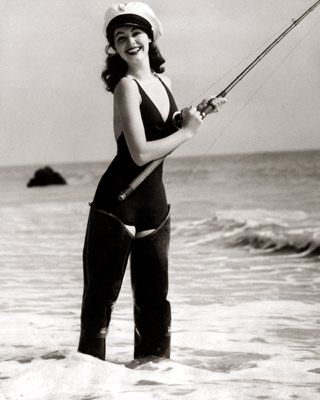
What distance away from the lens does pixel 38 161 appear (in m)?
3.09

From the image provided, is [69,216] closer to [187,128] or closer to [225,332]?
[225,332]

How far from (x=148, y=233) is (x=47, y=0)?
1274 mm

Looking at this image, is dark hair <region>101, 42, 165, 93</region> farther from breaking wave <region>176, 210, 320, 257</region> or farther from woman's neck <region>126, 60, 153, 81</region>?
breaking wave <region>176, 210, 320, 257</region>

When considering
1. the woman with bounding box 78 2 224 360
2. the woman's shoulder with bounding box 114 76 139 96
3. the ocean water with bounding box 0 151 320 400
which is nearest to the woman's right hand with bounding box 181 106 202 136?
the woman with bounding box 78 2 224 360

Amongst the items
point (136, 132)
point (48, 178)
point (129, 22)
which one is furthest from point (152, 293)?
point (48, 178)

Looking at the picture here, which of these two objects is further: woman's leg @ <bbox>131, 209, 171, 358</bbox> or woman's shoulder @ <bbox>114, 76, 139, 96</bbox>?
woman's leg @ <bbox>131, 209, 171, 358</bbox>

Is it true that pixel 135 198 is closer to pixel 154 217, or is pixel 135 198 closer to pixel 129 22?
pixel 154 217

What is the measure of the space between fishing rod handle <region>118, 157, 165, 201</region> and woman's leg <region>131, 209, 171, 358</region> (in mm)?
128

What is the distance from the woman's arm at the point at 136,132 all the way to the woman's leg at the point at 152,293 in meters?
0.19

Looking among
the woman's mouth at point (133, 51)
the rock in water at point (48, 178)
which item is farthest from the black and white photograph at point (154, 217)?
the rock in water at point (48, 178)

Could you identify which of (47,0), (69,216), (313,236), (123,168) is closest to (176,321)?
(123,168)

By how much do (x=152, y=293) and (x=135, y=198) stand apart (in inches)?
10.0

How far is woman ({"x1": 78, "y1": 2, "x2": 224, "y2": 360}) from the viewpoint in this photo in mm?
1872

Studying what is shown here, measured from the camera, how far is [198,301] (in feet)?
9.63
